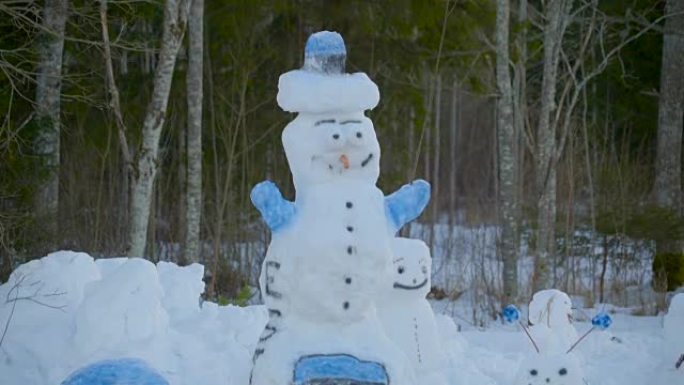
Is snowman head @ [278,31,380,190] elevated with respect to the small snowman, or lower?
elevated

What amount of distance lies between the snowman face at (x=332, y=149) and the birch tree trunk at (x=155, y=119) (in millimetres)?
4666

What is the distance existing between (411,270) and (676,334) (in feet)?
7.74

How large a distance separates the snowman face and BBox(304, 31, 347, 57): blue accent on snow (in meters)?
0.29

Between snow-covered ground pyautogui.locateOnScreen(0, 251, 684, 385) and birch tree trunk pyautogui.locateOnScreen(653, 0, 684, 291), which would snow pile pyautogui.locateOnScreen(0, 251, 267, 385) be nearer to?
snow-covered ground pyautogui.locateOnScreen(0, 251, 684, 385)

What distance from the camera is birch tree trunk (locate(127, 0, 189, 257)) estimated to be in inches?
359

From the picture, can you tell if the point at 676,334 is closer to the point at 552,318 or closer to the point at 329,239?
the point at 552,318

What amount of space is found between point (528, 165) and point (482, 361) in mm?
9299

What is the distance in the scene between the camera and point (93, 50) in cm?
1180

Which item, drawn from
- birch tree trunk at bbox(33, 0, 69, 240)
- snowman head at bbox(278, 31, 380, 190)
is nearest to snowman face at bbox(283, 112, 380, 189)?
snowman head at bbox(278, 31, 380, 190)

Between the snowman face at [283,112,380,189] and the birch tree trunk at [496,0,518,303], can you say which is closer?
the snowman face at [283,112,380,189]

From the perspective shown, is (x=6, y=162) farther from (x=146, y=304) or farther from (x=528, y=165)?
(x=528, y=165)

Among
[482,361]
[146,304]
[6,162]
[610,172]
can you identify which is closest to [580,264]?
[610,172]

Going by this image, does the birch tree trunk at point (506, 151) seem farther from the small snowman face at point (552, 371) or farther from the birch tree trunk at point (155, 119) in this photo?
the small snowman face at point (552, 371)

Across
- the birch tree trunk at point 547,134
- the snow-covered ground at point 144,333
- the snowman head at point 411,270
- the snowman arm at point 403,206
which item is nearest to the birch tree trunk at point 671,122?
the birch tree trunk at point 547,134
